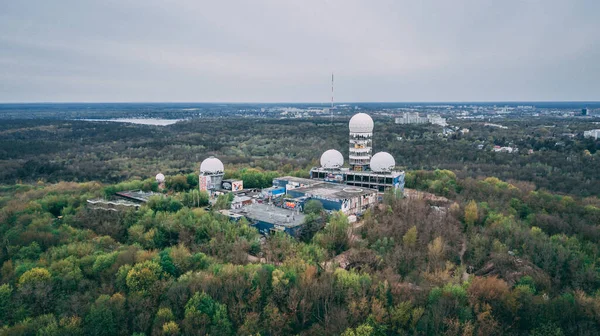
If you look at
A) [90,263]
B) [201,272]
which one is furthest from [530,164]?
[90,263]

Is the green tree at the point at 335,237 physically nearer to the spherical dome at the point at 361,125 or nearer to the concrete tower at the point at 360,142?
the concrete tower at the point at 360,142

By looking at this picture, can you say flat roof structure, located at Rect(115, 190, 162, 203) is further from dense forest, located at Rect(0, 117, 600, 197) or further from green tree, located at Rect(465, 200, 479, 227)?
green tree, located at Rect(465, 200, 479, 227)

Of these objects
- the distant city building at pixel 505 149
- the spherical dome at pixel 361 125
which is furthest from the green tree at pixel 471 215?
the distant city building at pixel 505 149

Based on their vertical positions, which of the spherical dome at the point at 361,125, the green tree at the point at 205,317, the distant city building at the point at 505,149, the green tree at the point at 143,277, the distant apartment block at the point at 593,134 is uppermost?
the spherical dome at the point at 361,125

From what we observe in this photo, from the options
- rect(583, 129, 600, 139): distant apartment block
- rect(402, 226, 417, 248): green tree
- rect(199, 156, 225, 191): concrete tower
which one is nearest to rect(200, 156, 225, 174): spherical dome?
rect(199, 156, 225, 191): concrete tower

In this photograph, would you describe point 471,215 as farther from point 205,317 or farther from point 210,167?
point 210,167

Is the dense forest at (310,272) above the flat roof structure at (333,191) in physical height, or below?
below

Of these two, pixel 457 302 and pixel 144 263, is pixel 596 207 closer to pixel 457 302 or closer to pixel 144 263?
pixel 457 302
